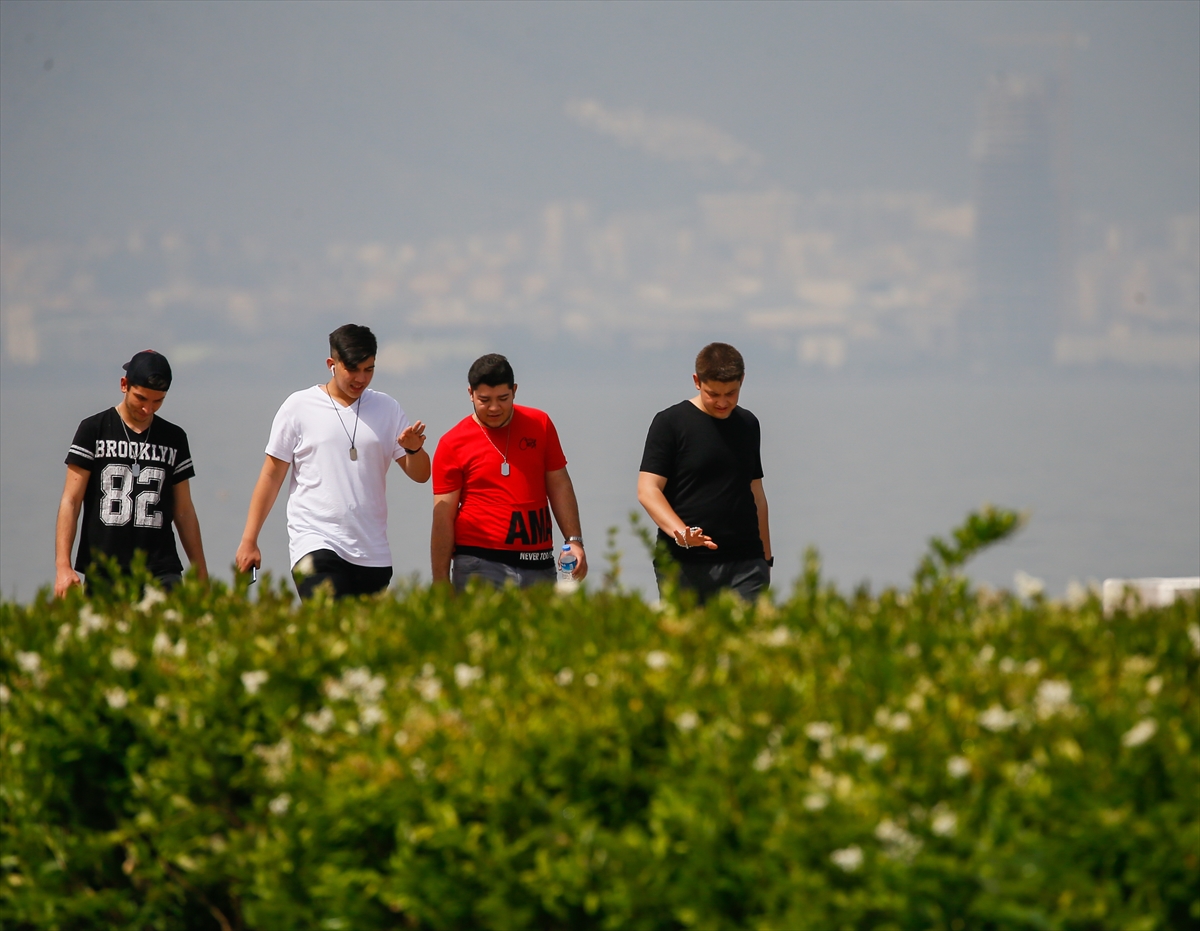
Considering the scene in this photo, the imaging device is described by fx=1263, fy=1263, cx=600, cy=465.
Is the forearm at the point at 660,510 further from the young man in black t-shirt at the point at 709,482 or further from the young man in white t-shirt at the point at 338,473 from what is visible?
the young man in white t-shirt at the point at 338,473

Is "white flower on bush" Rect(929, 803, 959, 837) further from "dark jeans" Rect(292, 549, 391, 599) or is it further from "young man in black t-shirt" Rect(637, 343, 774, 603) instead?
"dark jeans" Rect(292, 549, 391, 599)

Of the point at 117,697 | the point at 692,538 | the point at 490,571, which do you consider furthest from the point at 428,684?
the point at 490,571

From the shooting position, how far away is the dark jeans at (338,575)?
6.83m

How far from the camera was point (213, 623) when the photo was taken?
3984 mm

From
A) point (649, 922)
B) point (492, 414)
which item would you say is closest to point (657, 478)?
point (492, 414)

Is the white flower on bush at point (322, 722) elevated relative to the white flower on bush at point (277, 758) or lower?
elevated

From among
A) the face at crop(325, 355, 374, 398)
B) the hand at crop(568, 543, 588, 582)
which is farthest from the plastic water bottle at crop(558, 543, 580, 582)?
the face at crop(325, 355, 374, 398)

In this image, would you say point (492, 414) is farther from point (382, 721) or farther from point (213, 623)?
point (382, 721)

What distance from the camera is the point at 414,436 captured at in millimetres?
6926

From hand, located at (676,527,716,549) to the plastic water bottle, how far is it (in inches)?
27.9

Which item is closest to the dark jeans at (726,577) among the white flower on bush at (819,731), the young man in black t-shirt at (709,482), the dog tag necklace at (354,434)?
the young man in black t-shirt at (709,482)

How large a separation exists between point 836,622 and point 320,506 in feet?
13.1

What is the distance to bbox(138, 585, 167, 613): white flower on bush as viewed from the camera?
424 centimetres

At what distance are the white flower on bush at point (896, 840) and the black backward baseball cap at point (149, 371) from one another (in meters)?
5.01
